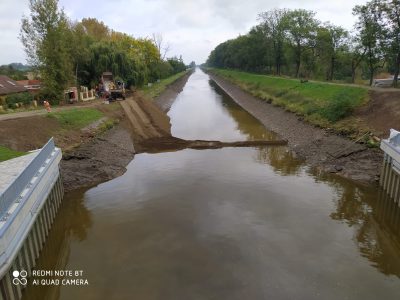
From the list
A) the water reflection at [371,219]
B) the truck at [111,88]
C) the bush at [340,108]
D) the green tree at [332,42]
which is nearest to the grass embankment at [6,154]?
the water reflection at [371,219]

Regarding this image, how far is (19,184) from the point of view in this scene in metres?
11.6

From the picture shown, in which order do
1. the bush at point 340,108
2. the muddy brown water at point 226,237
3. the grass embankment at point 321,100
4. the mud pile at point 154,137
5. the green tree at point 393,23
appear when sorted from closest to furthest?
the muddy brown water at point 226,237 < the mud pile at point 154,137 < the bush at point 340,108 < the grass embankment at point 321,100 < the green tree at point 393,23

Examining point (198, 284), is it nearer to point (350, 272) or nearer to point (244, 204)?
point (350, 272)

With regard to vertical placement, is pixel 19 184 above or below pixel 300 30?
below

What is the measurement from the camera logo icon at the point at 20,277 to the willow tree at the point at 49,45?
94.3ft

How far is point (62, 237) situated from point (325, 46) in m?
55.0

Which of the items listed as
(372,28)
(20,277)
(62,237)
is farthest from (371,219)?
(372,28)

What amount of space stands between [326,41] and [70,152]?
1978 inches

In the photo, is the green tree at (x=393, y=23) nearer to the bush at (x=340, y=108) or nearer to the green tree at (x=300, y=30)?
the bush at (x=340, y=108)

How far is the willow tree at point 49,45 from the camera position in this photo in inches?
1347

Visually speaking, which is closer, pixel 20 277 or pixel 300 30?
pixel 20 277

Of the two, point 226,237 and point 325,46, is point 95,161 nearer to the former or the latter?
point 226,237

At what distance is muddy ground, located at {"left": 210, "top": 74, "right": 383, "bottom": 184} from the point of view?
19758 millimetres

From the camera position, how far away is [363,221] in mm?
15086
